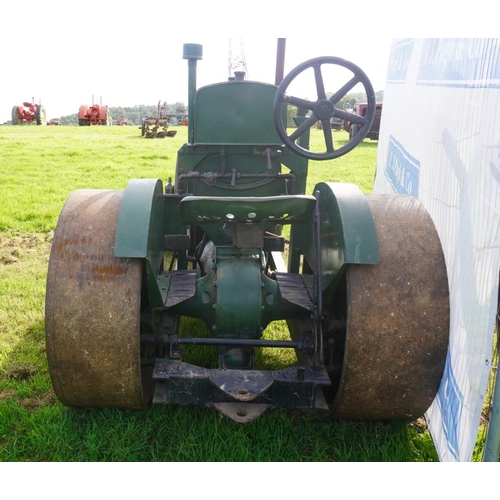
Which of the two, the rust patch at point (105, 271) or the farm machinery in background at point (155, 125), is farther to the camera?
the farm machinery in background at point (155, 125)

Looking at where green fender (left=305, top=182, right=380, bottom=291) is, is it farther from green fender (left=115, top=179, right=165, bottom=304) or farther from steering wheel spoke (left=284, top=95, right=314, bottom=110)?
green fender (left=115, top=179, right=165, bottom=304)

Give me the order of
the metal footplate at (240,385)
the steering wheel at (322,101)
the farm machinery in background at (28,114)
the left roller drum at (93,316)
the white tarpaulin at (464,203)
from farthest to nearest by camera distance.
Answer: the farm machinery in background at (28,114)
the steering wheel at (322,101)
the metal footplate at (240,385)
the left roller drum at (93,316)
the white tarpaulin at (464,203)

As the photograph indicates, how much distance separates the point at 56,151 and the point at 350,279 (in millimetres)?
12782

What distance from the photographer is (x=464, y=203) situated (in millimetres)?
2770

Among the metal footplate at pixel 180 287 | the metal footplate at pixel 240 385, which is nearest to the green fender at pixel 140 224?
the metal footplate at pixel 180 287

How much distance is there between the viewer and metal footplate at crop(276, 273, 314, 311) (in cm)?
313

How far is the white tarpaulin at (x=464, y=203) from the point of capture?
7.86ft

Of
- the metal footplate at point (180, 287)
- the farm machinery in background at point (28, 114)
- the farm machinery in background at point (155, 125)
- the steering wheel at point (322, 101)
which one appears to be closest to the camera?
the metal footplate at point (180, 287)

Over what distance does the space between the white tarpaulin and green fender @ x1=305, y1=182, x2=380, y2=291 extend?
17.8 inches

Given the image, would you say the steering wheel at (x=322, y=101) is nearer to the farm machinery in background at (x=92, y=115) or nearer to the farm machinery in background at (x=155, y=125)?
the farm machinery in background at (x=155, y=125)

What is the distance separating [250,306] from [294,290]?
0.36 meters

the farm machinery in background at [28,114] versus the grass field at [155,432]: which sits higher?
the farm machinery in background at [28,114]

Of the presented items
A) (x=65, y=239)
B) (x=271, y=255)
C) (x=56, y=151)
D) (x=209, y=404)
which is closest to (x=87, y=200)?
(x=65, y=239)

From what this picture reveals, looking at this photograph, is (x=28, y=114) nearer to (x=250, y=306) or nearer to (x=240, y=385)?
(x=250, y=306)
